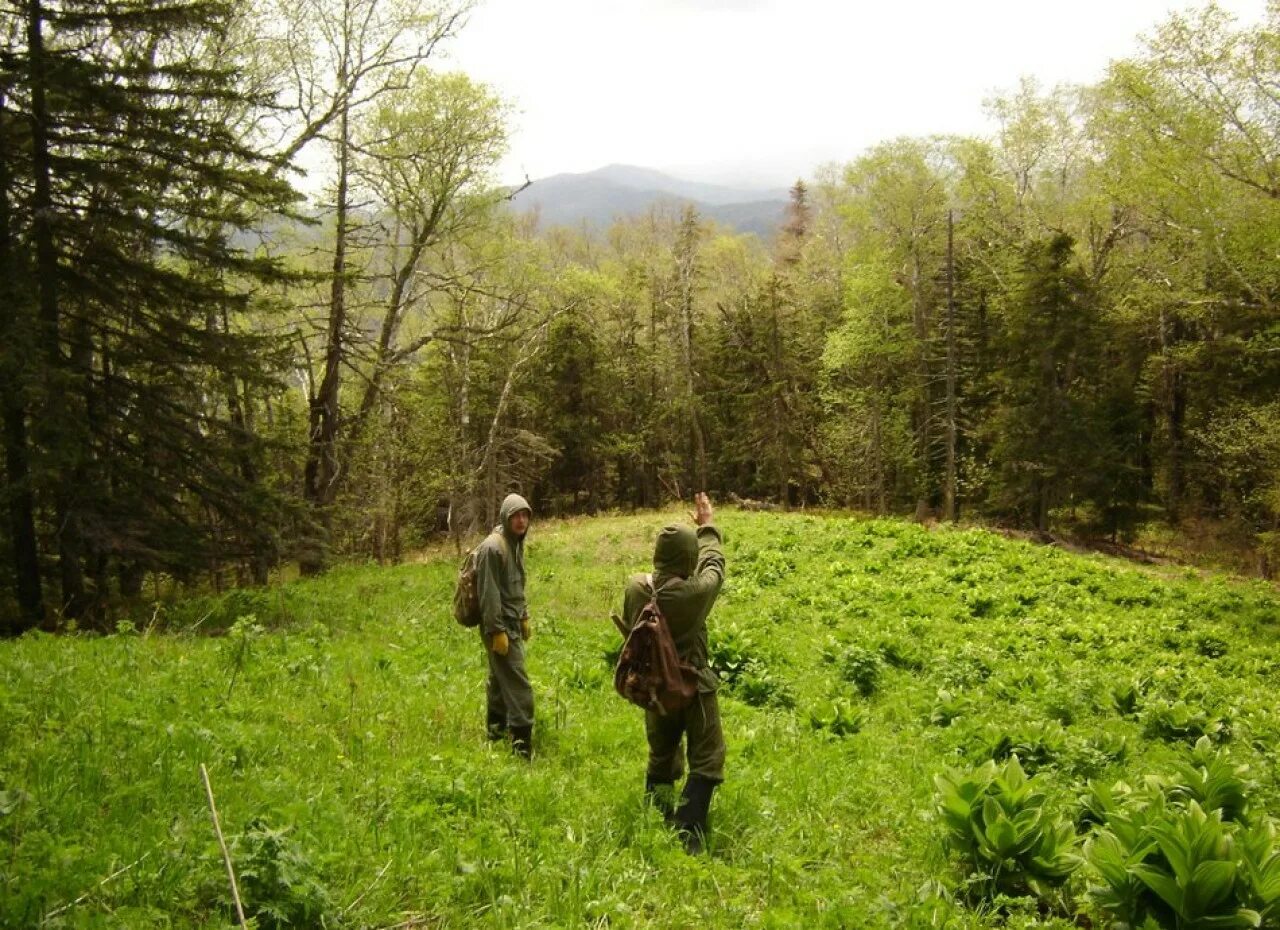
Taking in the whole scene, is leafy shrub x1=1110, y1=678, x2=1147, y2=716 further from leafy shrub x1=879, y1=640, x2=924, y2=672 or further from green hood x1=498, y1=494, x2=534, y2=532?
green hood x1=498, y1=494, x2=534, y2=532

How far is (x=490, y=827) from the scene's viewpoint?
4.52 meters

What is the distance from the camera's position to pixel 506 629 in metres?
6.77

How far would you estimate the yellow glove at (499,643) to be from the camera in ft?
21.3

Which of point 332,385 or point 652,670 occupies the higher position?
point 332,385

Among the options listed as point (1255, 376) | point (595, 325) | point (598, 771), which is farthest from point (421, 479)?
point (1255, 376)

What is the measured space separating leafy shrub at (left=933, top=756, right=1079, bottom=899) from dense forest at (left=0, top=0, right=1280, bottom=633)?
6343mm

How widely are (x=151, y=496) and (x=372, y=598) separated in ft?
13.6

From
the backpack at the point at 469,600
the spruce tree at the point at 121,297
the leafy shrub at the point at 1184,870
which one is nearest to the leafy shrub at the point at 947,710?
the leafy shrub at the point at 1184,870

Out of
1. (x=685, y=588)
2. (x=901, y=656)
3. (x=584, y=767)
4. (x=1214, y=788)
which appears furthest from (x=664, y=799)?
(x=901, y=656)

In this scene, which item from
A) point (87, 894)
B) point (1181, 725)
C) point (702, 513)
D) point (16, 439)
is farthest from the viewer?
point (16, 439)

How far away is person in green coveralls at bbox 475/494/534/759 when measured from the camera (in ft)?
21.6

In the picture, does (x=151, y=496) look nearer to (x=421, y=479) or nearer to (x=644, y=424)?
(x=421, y=479)

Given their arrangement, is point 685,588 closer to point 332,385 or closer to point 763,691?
point 763,691

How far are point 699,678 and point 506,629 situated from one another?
2.27 metres
